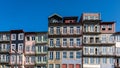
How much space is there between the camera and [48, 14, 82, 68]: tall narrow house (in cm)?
8100

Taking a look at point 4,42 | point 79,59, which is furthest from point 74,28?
point 4,42

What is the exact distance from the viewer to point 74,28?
82812 millimetres

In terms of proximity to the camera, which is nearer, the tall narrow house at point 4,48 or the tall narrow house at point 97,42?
the tall narrow house at point 97,42

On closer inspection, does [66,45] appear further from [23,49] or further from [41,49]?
[23,49]

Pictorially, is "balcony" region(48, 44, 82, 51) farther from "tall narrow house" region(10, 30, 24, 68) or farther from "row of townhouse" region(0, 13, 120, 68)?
"tall narrow house" region(10, 30, 24, 68)

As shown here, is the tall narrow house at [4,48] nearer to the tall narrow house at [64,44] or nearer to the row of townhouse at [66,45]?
the row of townhouse at [66,45]

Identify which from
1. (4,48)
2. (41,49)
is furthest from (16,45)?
(41,49)

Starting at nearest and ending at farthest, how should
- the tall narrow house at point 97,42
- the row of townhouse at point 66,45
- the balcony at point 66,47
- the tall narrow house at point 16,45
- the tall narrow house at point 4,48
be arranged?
the tall narrow house at point 97,42
the row of townhouse at point 66,45
the balcony at point 66,47
the tall narrow house at point 16,45
the tall narrow house at point 4,48

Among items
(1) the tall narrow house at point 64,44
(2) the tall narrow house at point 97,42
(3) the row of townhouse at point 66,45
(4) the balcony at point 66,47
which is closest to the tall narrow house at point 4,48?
(3) the row of townhouse at point 66,45

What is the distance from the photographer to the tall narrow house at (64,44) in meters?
81.0

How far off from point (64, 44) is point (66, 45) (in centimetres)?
68

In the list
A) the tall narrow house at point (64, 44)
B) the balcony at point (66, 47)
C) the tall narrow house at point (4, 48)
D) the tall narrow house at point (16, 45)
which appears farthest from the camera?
the tall narrow house at point (4, 48)

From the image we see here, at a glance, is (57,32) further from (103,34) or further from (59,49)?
(103,34)

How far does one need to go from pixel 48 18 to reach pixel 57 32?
17.4 ft
